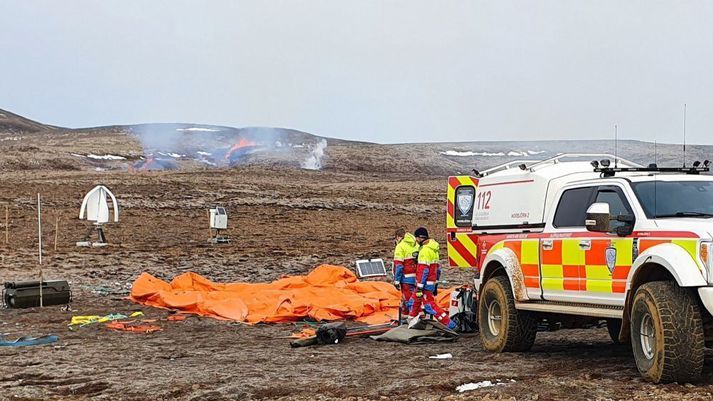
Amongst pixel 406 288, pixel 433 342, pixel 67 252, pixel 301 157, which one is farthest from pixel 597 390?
pixel 301 157

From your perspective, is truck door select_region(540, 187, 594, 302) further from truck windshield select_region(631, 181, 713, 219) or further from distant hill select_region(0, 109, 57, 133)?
distant hill select_region(0, 109, 57, 133)

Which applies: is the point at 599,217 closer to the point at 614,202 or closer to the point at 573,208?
the point at 614,202

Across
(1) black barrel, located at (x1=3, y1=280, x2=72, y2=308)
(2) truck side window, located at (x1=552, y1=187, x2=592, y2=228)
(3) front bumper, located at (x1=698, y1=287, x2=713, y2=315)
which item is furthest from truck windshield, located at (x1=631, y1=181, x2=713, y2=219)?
(1) black barrel, located at (x1=3, y1=280, x2=72, y2=308)

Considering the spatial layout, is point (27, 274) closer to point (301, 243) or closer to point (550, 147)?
point (301, 243)

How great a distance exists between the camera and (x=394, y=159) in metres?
76.8

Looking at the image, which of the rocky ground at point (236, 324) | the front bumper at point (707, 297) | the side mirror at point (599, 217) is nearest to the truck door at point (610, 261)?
the side mirror at point (599, 217)

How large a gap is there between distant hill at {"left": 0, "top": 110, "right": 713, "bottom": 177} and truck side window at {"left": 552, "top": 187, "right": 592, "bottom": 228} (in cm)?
4684

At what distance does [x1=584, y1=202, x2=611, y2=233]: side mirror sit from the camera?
29.6ft

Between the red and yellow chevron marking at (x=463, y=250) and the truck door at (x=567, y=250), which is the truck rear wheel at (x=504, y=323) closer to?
the truck door at (x=567, y=250)

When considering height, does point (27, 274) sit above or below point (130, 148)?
below

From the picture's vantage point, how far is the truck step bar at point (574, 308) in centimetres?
937

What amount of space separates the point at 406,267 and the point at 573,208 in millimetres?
4530

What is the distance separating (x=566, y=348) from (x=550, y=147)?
89337 millimetres

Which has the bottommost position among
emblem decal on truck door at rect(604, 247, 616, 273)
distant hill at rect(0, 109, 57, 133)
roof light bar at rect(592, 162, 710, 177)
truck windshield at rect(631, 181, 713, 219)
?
emblem decal on truck door at rect(604, 247, 616, 273)
